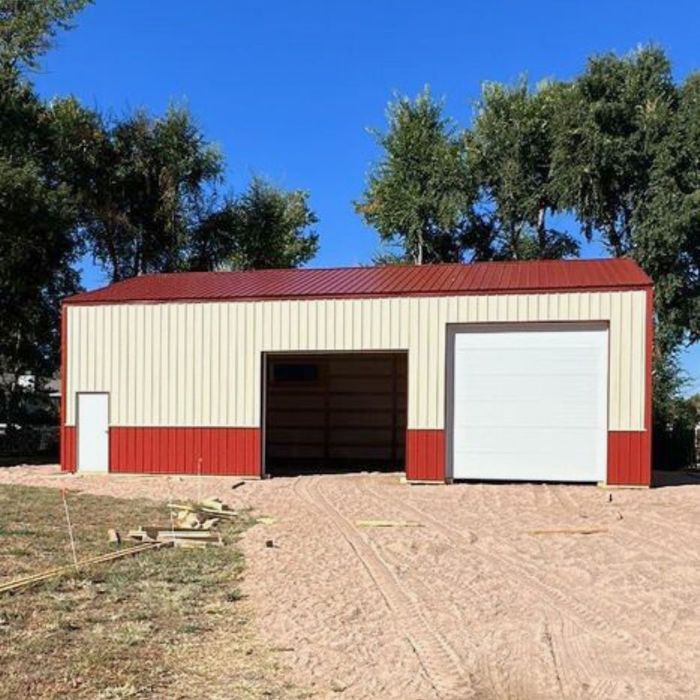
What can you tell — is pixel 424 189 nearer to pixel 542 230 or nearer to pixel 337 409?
pixel 542 230

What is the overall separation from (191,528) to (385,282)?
10.2 meters

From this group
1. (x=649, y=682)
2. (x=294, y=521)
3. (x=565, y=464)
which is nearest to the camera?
(x=649, y=682)

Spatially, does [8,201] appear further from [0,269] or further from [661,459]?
[661,459]

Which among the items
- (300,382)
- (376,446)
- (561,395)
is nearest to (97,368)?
(300,382)

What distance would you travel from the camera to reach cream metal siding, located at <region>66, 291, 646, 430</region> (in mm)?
17797

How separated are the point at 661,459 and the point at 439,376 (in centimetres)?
1063

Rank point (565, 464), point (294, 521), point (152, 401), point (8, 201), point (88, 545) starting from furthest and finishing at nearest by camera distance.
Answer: point (8, 201), point (152, 401), point (565, 464), point (294, 521), point (88, 545)

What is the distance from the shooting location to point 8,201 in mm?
24922

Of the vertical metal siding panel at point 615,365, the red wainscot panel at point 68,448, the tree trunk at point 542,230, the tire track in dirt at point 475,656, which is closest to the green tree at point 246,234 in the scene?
the tree trunk at point 542,230

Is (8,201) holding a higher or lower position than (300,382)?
higher

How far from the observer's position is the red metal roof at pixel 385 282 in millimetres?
18556

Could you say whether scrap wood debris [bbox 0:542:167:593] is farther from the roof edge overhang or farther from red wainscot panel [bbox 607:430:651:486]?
red wainscot panel [bbox 607:430:651:486]

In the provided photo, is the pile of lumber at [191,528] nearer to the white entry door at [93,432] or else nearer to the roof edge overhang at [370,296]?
the roof edge overhang at [370,296]

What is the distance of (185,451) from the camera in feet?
65.6
